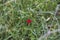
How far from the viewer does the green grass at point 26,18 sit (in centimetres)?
209

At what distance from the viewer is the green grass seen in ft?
6.87

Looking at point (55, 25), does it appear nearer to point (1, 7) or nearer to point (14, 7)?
point (14, 7)

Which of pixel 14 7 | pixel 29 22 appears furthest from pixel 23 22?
pixel 14 7

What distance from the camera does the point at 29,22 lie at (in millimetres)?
2131

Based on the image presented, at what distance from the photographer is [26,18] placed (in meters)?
2.20

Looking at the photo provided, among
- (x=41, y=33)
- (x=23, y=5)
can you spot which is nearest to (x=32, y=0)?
(x=23, y=5)

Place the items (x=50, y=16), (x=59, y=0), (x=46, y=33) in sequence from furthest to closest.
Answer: (x=59, y=0), (x=50, y=16), (x=46, y=33)

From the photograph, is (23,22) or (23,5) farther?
(23,5)

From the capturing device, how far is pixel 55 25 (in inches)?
85.3

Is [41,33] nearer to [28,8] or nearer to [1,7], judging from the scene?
[28,8]

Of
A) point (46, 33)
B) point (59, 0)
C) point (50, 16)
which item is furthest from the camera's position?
point (59, 0)

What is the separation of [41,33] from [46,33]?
0.21ft

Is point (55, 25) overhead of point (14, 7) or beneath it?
beneath

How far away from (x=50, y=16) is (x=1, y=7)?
57 centimetres
